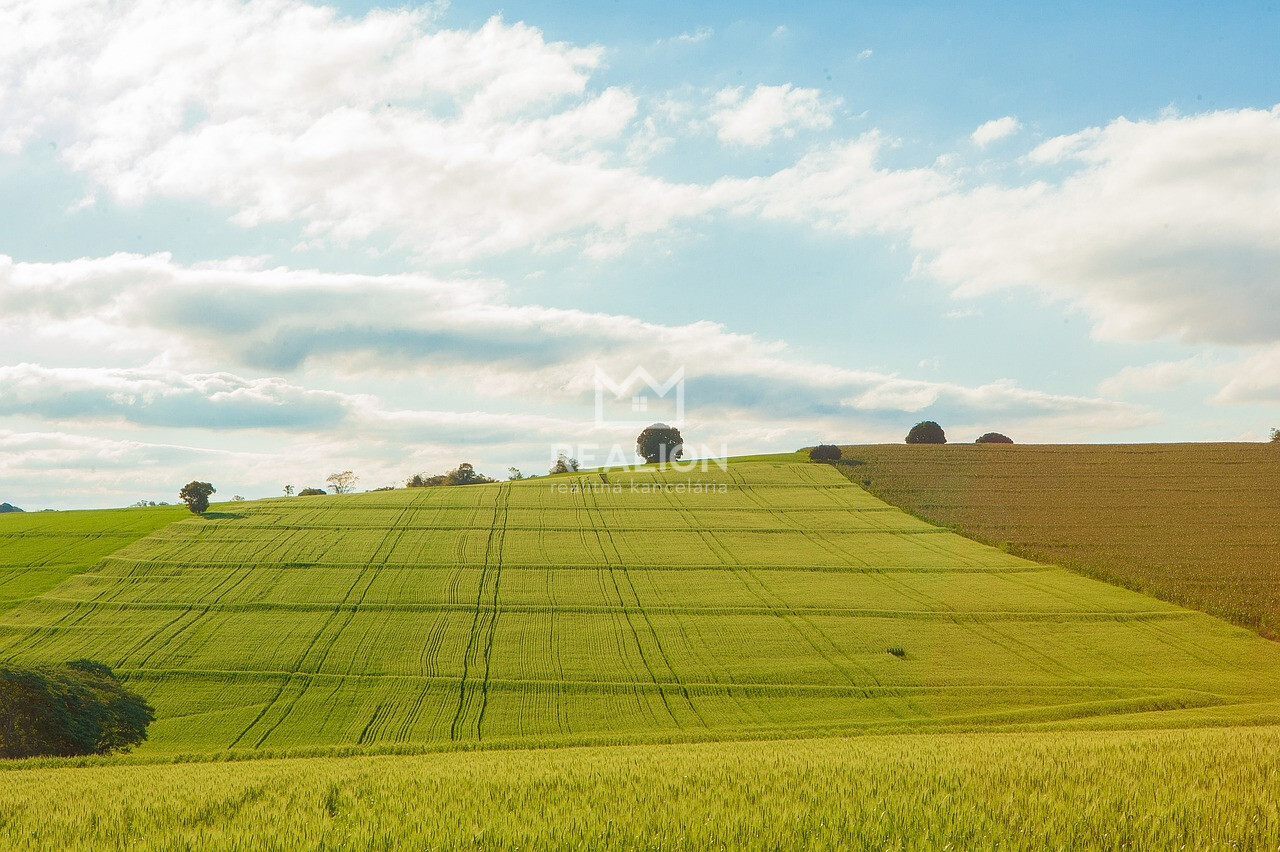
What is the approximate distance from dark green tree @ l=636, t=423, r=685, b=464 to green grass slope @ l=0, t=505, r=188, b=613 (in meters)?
53.0

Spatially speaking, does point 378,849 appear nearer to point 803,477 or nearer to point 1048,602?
point 1048,602

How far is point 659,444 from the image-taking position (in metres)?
101

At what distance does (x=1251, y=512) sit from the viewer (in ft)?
198

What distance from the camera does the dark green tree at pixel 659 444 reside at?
330ft

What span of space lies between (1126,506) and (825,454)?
103 feet

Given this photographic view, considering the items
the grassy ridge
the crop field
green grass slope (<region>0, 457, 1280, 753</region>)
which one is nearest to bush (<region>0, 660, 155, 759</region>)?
green grass slope (<region>0, 457, 1280, 753</region>)

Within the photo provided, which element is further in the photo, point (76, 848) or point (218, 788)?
point (218, 788)

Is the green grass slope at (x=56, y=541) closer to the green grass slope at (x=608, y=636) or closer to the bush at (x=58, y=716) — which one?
the green grass slope at (x=608, y=636)

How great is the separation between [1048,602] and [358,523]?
154 feet

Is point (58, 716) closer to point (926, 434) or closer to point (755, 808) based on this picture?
point (755, 808)

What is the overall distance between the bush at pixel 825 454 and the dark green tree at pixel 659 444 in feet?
60.6

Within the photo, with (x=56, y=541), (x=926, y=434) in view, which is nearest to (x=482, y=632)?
(x=56, y=541)

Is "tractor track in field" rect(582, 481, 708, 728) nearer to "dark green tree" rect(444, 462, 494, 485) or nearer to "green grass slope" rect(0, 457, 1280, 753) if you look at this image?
"green grass slope" rect(0, 457, 1280, 753)

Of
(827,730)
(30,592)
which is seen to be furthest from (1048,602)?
(30,592)
